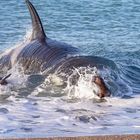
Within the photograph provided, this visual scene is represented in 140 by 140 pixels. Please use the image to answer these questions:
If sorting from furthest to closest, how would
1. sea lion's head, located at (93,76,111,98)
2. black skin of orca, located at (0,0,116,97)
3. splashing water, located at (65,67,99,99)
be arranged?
1. black skin of orca, located at (0,0,116,97)
2. splashing water, located at (65,67,99,99)
3. sea lion's head, located at (93,76,111,98)

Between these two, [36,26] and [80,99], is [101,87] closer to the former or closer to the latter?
[80,99]

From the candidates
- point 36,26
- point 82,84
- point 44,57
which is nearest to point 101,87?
point 82,84

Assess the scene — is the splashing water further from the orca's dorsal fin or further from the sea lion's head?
the orca's dorsal fin

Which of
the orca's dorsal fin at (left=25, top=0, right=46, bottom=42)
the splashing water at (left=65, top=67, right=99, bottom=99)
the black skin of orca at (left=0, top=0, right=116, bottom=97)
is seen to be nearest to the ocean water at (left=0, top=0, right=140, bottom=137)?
the splashing water at (left=65, top=67, right=99, bottom=99)

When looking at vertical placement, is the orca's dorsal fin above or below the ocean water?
above

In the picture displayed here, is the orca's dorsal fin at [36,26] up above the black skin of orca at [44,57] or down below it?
above

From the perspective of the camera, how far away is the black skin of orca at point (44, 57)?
9.86 m

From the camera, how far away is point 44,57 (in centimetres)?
1053

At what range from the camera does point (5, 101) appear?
8797mm

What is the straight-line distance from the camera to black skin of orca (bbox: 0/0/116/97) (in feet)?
32.3

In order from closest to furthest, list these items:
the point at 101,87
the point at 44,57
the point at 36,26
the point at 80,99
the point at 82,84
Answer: the point at 101,87, the point at 80,99, the point at 82,84, the point at 44,57, the point at 36,26

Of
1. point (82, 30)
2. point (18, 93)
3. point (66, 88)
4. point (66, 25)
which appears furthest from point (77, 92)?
point (66, 25)

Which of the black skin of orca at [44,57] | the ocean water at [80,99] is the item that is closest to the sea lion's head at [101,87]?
the ocean water at [80,99]

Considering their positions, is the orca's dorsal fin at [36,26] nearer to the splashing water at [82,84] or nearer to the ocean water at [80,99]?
the ocean water at [80,99]
